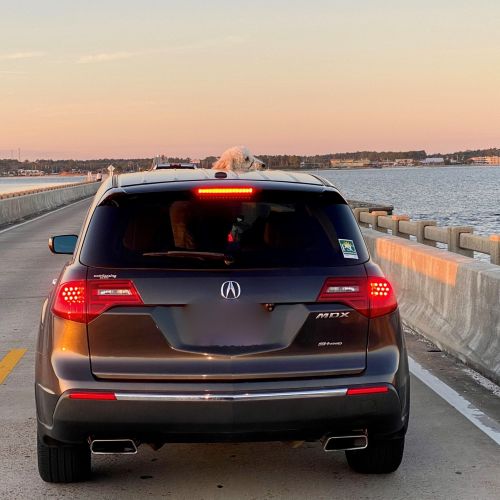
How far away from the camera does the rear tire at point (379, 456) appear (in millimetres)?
5402

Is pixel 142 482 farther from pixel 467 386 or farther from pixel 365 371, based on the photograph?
pixel 467 386

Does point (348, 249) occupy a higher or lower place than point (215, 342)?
higher

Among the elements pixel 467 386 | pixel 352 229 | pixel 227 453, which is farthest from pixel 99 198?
pixel 467 386

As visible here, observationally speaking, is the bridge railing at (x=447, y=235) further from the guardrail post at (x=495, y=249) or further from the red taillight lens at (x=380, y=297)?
the red taillight lens at (x=380, y=297)

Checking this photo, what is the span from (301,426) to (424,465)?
131cm

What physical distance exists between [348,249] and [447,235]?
36.1ft

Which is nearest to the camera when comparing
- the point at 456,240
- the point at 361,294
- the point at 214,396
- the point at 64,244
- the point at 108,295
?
the point at 214,396

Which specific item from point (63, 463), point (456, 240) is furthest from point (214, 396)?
point (456, 240)

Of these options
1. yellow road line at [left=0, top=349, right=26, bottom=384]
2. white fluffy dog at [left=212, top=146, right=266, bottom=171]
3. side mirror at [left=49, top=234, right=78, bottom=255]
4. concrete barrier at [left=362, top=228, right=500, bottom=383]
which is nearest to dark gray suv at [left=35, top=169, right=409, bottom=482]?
side mirror at [left=49, top=234, right=78, bottom=255]

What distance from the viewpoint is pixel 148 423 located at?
15.4ft

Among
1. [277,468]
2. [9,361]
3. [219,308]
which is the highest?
[219,308]

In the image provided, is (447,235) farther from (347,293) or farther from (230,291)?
(230,291)

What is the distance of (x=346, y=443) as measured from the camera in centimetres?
496

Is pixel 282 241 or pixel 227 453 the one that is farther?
pixel 227 453
